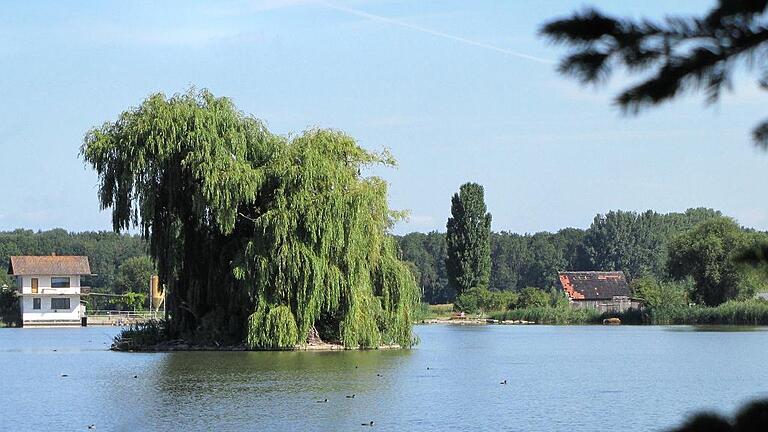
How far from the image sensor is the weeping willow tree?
1329 inches

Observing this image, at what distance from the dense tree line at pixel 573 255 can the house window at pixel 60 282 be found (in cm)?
5270

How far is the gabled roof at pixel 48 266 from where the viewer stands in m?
84.2

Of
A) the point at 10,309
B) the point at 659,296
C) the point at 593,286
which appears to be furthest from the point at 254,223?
the point at 593,286

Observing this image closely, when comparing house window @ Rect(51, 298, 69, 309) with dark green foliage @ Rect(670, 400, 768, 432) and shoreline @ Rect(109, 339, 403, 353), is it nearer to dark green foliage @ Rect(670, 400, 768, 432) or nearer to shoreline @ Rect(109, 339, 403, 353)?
shoreline @ Rect(109, 339, 403, 353)

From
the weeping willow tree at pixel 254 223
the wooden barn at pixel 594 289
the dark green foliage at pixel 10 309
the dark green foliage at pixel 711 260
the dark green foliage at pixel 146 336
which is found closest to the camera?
the weeping willow tree at pixel 254 223

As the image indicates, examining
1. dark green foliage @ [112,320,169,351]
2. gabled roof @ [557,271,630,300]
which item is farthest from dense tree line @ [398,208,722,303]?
dark green foliage @ [112,320,169,351]

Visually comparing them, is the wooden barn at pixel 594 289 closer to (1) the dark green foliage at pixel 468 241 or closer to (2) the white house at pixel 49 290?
(1) the dark green foliage at pixel 468 241

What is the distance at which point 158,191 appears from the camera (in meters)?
35.9

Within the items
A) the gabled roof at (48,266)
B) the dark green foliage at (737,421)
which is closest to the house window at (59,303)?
the gabled roof at (48,266)

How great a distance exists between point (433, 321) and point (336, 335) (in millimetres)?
41509

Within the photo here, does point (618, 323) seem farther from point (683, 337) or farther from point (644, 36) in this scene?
point (644, 36)

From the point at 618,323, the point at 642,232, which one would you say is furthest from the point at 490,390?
the point at 642,232

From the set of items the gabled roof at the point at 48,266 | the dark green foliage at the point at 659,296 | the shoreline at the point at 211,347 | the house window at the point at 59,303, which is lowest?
the shoreline at the point at 211,347

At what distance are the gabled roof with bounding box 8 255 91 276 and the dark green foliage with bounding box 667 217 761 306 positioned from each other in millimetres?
42662
